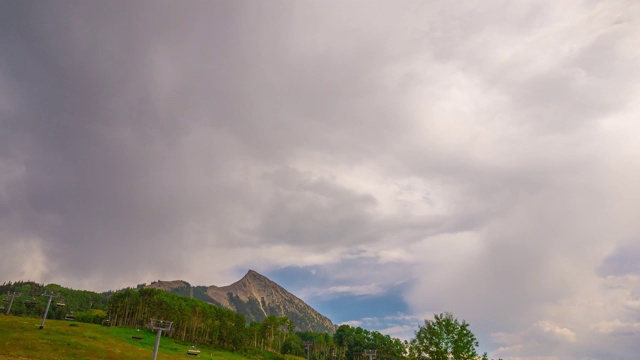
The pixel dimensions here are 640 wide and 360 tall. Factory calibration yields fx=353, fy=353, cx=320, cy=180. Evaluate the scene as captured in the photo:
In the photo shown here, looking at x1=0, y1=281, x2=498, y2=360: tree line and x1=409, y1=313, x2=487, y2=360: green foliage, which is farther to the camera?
x1=0, y1=281, x2=498, y2=360: tree line

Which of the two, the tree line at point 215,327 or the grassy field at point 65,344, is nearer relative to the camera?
the grassy field at point 65,344

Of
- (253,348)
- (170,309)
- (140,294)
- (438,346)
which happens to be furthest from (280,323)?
(438,346)

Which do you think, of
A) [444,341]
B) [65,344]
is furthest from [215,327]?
[444,341]

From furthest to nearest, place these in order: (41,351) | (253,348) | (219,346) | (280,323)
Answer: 1. (280,323)
2. (253,348)
3. (219,346)
4. (41,351)

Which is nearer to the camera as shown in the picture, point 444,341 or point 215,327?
point 444,341

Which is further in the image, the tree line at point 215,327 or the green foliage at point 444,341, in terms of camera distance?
the tree line at point 215,327

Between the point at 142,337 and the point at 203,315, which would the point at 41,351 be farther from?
the point at 203,315

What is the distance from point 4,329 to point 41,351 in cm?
2370

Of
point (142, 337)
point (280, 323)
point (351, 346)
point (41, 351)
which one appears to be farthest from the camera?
point (351, 346)

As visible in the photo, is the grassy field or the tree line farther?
the tree line

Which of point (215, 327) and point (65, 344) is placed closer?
point (65, 344)

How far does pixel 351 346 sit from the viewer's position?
184 metres

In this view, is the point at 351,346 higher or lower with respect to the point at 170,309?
lower

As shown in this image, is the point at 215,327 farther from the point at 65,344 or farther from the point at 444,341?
the point at 444,341
